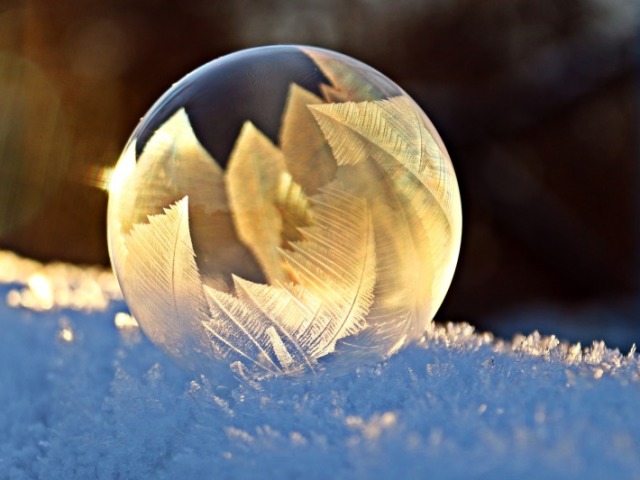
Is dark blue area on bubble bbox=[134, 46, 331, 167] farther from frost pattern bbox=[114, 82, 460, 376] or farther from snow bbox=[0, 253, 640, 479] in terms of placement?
snow bbox=[0, 253, 640, 479]

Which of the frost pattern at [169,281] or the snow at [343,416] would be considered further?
the frost pattern at [169,281]

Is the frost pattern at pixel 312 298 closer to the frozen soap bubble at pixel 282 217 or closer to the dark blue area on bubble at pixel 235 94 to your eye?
the frozen soap bubble at pixel 282 217

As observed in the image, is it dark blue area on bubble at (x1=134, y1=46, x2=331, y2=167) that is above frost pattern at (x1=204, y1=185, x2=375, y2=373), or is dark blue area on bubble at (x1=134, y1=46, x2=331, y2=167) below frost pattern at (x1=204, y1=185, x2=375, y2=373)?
above

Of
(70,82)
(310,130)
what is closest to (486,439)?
(310,130)

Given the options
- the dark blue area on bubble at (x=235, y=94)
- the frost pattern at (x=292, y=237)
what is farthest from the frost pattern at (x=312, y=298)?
the dark blue area on bubble at (x=235, y=94)

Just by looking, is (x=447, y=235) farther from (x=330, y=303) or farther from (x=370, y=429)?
(x=370, y=429)

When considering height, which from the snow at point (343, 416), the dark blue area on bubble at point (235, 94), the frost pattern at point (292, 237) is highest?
the dark blue area on bubble at point (235, 94)

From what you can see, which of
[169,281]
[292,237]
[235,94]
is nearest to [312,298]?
[292,237]

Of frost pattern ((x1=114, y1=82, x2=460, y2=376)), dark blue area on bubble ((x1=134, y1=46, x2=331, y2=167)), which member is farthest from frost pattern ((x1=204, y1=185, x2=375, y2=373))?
dark blue area on bubble ((x1=134, y1=46, x2=331, y2=167))

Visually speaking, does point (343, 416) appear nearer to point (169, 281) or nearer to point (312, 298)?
point (312, 298)
